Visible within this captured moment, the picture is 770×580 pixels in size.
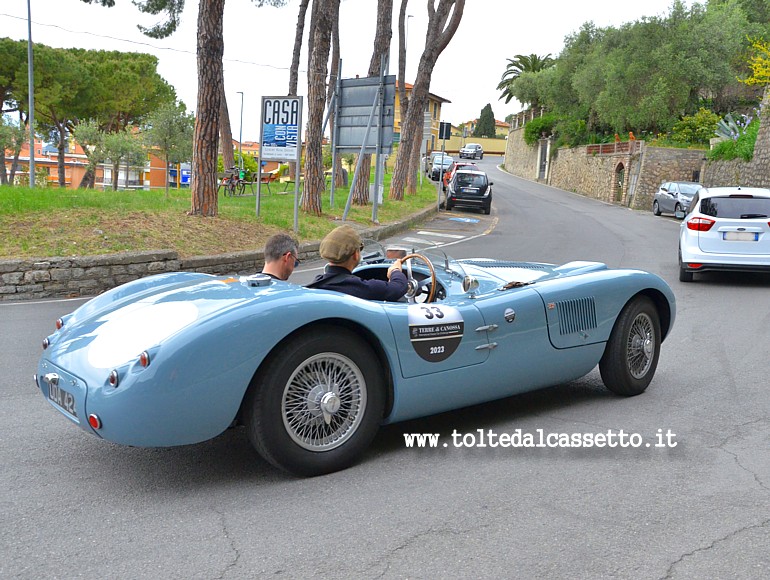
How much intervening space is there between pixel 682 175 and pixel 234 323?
39241 mm

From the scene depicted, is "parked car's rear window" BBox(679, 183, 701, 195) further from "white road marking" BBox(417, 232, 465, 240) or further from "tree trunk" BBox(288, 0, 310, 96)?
"tree trunk" BBox(288, 0, 310, 96)

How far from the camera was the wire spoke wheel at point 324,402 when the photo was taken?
3846mm

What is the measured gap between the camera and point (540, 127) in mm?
62375

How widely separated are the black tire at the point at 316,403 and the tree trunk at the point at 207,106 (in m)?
11.6

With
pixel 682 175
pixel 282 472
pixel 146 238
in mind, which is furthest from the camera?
pixel 682 175

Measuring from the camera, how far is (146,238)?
1239 cm

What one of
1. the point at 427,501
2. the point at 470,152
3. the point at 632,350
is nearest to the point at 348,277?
the point at 427,501

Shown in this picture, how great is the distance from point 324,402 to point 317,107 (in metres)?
15.9

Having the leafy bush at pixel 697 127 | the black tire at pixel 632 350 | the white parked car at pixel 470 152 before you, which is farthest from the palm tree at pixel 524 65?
the black tire at pixel 632 350

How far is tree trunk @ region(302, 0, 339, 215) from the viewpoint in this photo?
61.8 ft

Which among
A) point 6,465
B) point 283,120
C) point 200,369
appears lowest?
point 6,465

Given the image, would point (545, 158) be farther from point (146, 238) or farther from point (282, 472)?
point (282, 472)

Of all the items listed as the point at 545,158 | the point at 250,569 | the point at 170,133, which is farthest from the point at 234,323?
the point at 545,158

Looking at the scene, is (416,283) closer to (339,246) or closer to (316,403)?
(339,246)
